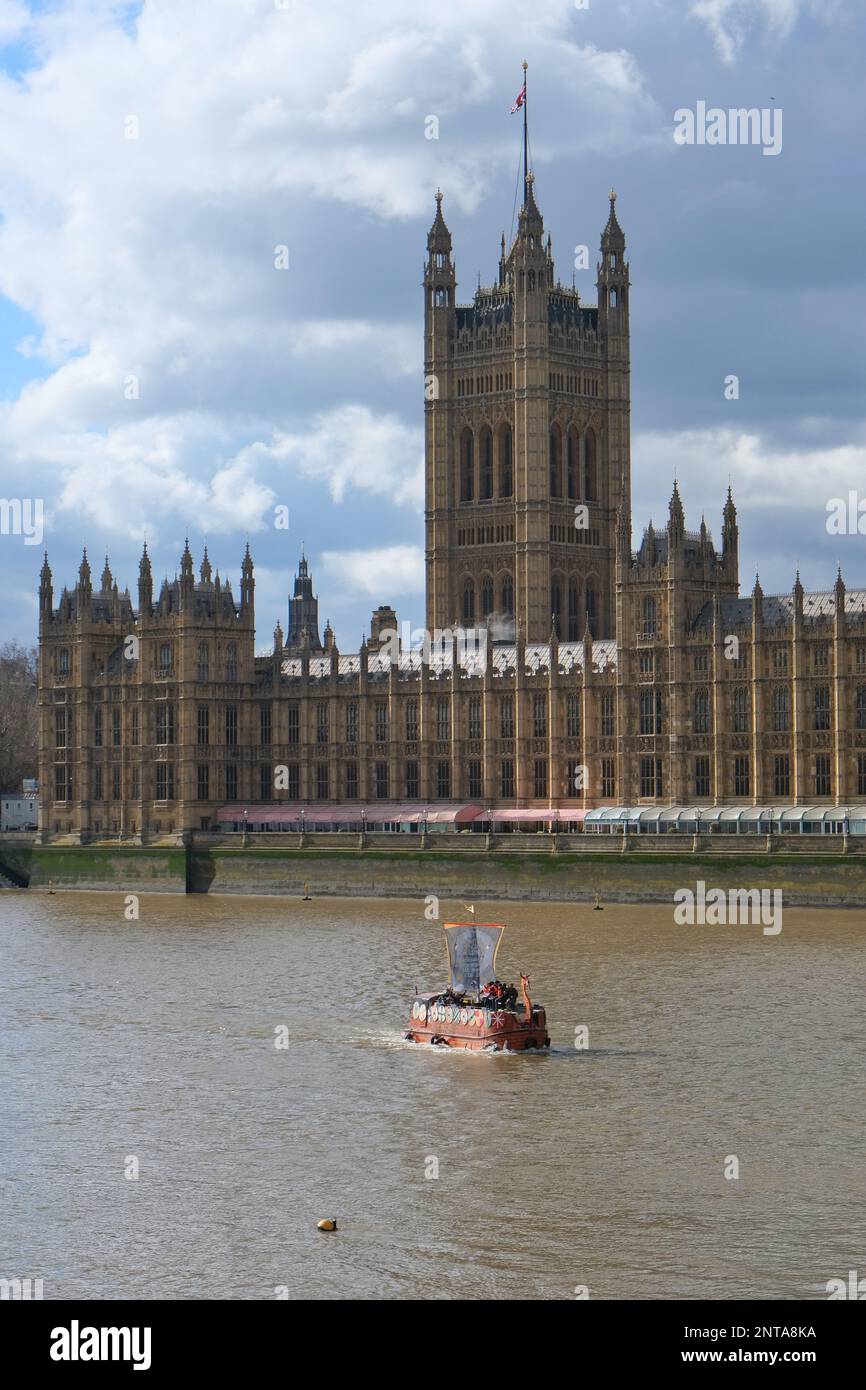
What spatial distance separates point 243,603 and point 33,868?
2259cm

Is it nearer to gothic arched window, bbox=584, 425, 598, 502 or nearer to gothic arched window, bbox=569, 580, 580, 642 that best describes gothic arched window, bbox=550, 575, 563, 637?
gothic arched window, bbox=569, 580, 580, 642

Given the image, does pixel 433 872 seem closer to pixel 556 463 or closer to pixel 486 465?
pixel 556 463

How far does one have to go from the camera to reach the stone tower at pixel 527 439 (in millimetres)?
164125

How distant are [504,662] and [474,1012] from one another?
78260 mm

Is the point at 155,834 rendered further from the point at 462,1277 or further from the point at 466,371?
the point at 462,1277

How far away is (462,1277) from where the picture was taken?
35.2 m

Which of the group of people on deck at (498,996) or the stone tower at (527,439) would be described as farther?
the stone tower at (527,439)

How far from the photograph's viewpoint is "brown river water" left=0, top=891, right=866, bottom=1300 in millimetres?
36094

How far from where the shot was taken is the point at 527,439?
164000mm

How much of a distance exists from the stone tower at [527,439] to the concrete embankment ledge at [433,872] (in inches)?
1701

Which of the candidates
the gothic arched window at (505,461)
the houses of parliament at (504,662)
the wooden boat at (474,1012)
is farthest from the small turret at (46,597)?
the wooden boat at (474,1012)

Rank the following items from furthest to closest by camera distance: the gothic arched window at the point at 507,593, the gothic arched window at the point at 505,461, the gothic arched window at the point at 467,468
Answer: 1. the gothic arched window at the point at 467,468
2. the gothic arched window at the point at 505,461
3. the gothic arched window at the point at 507,593

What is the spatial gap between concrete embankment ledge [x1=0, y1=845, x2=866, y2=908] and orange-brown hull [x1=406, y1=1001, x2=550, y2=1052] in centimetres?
4450

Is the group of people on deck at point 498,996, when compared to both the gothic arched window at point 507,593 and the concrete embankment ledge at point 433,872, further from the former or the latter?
the gothic arched window at point 507,593
